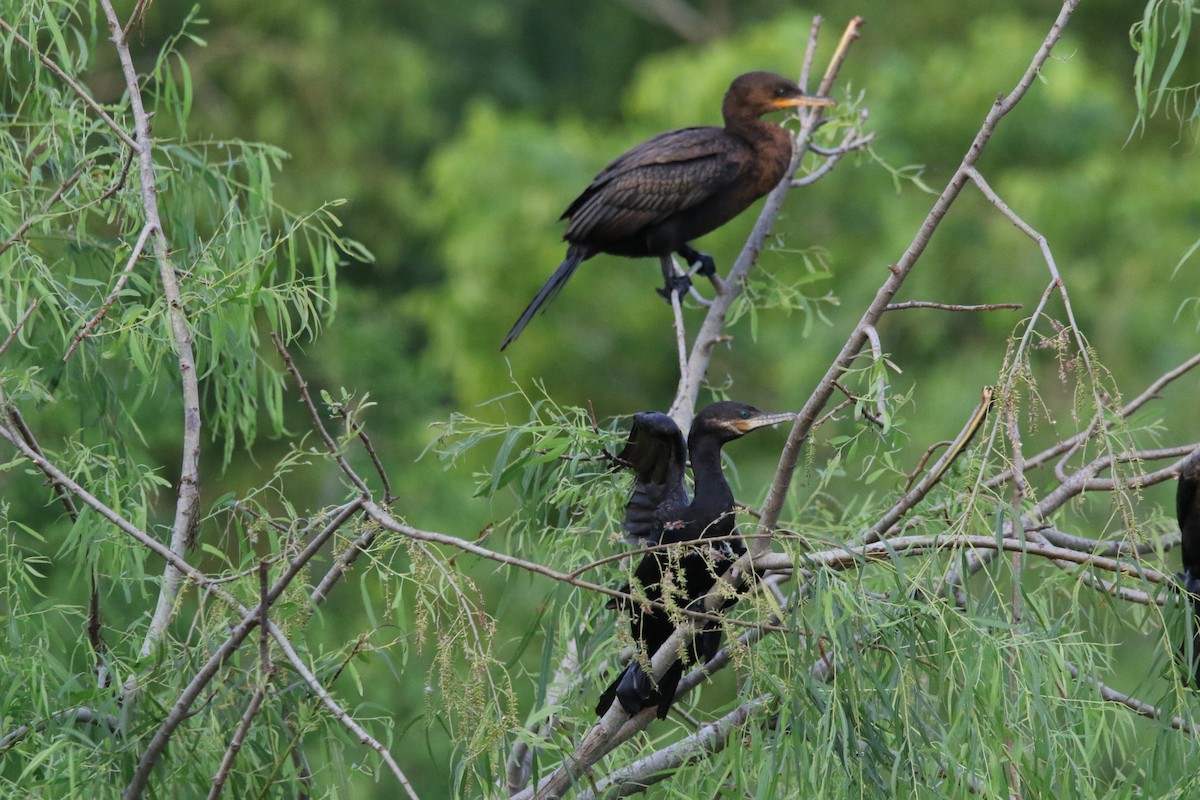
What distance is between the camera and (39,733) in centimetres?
259

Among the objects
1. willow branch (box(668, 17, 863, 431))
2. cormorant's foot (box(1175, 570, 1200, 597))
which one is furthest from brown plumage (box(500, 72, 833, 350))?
cormorant's foot (box(1175, 570, 1200, 597))

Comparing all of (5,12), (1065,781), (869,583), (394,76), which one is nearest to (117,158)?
(5,12)

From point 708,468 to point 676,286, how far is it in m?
1.71

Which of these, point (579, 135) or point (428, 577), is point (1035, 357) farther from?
point (428, 577)

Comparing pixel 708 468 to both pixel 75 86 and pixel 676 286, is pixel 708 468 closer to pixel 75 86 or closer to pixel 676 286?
pixel 75 86

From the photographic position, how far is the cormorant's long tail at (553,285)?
4492 mm

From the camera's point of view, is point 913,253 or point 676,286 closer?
point 913,253

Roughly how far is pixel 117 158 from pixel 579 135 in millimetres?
7435

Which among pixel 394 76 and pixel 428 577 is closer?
pixel 428 577

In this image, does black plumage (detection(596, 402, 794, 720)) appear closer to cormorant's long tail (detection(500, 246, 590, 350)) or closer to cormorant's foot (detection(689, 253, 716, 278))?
cormorant's long tail (detection(500, 246, 590, 350))

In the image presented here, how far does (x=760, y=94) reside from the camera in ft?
16.5

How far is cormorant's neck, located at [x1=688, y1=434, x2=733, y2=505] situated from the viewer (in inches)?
118

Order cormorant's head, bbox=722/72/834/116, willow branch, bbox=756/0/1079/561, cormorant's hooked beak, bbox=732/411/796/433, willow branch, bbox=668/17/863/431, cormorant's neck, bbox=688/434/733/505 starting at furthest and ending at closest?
cormorant's head, bbox=722/72/834/116 < willow branch, bbox=668/17/863/431 < cormorant's neck, bbox=688/434/733/505 < cormorant's hooked beak, bbox=732/411/796/433 < willow branch, bbox=756/0/1079/561

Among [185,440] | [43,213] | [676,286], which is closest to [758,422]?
[185,440]
